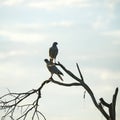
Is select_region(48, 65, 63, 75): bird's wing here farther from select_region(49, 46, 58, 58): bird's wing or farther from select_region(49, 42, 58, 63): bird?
select_region(49, 46, 58, 58): bird's wing

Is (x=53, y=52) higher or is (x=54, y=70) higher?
(x=53, y=52)

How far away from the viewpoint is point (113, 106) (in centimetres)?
1384

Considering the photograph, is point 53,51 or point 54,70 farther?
point 53,51

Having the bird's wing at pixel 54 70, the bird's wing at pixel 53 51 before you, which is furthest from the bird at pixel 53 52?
the bird's wing at pixel 54 70

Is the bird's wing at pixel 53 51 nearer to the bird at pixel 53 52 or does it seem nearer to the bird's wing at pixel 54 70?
the bird at pixel 53 52

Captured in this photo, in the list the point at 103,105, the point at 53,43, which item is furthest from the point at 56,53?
the point at 103,105

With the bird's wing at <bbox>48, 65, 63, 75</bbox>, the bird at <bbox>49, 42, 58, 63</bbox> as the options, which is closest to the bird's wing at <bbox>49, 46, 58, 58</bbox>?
the bird at <bbox>49, 42, 58, 63</bbox>

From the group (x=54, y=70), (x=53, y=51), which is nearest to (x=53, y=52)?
(x=53, y=51)

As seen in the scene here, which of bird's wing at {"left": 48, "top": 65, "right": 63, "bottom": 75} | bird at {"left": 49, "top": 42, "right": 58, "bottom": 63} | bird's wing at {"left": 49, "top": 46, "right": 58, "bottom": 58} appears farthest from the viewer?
bird's wing at {"left": 49, "top": 46, "right": 58, "bottom": 58}

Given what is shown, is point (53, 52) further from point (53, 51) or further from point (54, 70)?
point (54, 70)

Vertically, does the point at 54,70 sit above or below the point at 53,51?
below

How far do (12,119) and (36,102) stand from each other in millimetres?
1356

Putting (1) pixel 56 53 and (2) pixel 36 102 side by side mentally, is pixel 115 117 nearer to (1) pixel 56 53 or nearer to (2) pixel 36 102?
(2) pixel 36 102

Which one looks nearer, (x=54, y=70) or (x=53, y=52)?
(x=54, y=70)
